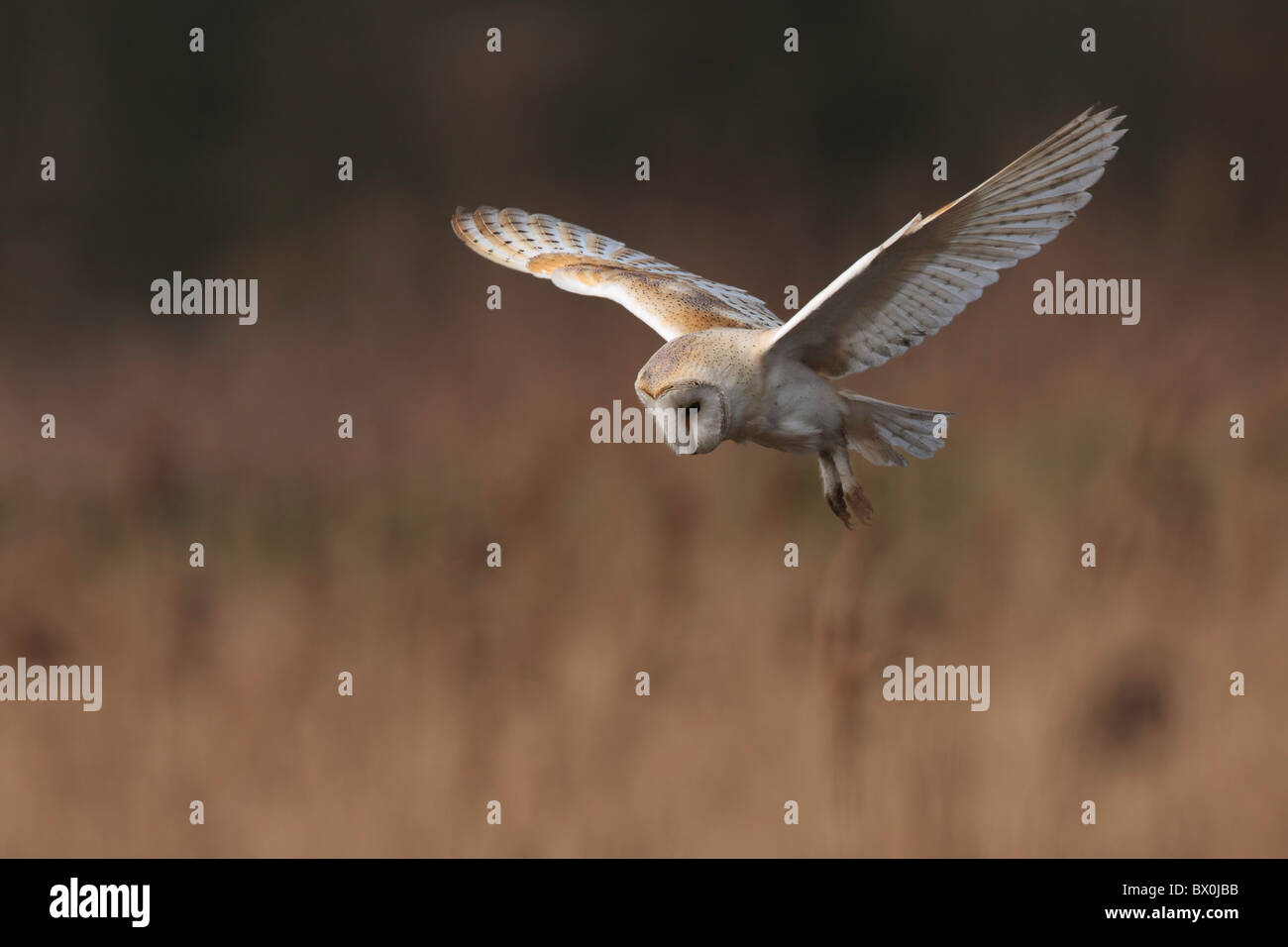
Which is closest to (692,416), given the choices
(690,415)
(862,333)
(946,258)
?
(690,415)

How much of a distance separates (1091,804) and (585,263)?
2.96 meters

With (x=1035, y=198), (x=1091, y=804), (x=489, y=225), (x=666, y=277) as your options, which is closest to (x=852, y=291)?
(x=1035, y=198)

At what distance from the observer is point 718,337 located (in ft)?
7.19

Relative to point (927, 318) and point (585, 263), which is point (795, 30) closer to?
point (585, 263)

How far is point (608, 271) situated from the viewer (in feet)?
9.07

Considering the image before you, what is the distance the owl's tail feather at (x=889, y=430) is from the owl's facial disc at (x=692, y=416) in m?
0.31

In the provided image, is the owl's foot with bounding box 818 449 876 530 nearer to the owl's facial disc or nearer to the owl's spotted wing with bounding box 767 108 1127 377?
the owl's spotted wing with bounding box 767 108 1127 377

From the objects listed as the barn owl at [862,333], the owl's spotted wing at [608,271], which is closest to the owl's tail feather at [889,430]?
the barn owl at [862,333]

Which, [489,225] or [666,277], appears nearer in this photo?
[666,277]

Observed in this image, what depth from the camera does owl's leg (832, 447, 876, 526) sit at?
7.63 feet

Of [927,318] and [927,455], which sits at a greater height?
[927,318]

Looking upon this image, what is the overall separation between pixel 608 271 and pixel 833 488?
683mm

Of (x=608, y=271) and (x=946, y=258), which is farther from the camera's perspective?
(x=608, y=271)

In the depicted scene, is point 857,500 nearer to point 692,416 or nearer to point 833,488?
point 833,488
